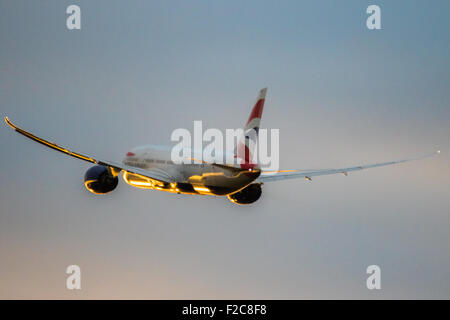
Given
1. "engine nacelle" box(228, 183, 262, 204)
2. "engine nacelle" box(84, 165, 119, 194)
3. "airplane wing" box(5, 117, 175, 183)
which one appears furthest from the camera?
"engine nacelle" box(84, 165, 119, 194)

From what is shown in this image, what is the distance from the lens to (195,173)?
6794 centimetres

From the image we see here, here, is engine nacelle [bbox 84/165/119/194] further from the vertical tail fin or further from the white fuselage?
the vertical tail fin

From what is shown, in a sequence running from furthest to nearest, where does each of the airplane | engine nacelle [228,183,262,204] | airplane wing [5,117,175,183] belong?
engine nacelle [228,183,262,204], the airplane, airplane wing [5,117,175,183]

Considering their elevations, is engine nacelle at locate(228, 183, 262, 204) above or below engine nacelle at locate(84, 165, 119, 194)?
below

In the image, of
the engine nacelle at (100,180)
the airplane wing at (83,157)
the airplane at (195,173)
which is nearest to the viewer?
the airplane wing at (83,157)

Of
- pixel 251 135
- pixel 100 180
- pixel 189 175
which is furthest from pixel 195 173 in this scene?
pixel 100 180

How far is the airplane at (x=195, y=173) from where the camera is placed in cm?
6388

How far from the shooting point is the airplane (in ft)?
210

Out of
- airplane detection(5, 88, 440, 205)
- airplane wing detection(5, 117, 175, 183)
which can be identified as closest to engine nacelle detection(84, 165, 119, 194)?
airplane detection(5, 88, 440, 205)

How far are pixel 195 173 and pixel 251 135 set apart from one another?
21.7 ft

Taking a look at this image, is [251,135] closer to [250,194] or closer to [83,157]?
[250,194]

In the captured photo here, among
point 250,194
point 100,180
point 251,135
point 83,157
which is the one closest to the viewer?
point 83,157

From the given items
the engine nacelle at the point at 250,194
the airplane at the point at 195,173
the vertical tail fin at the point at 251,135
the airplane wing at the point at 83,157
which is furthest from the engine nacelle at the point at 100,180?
the vertical tail fin at the point at 251,135

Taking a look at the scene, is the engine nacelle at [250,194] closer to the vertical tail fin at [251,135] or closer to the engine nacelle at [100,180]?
the vertical tail fin at [251,135]
